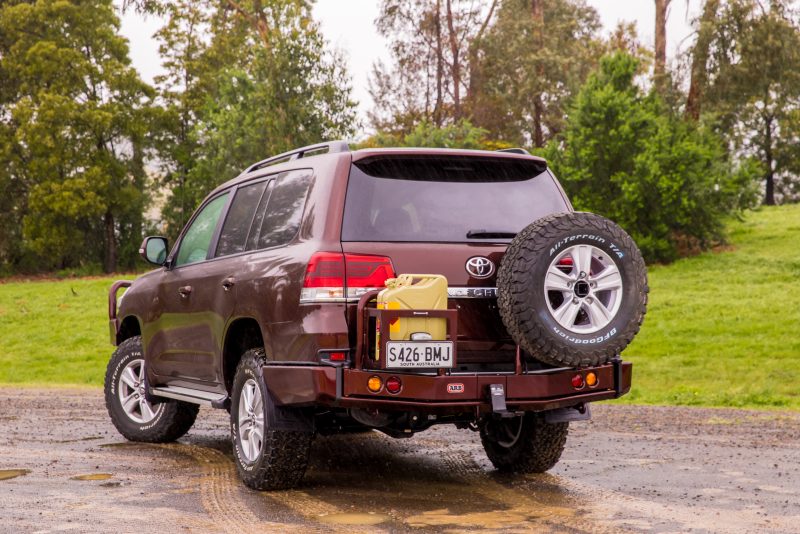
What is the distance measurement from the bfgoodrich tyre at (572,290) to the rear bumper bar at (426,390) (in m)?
0.24

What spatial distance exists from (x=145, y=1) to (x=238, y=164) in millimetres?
6626

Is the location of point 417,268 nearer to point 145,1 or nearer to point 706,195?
point 706,195

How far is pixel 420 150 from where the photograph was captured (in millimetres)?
6281

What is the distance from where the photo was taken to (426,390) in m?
5.65

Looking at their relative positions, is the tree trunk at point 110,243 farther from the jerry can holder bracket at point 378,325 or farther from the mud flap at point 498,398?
the mud flap at point 498,398

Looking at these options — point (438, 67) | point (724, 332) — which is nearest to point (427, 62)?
point (438, 67)

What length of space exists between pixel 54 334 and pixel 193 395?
72.3 feet

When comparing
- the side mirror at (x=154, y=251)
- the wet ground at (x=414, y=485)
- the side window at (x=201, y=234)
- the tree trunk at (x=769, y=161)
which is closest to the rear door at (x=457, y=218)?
the wet ground at (x=414, y=485)

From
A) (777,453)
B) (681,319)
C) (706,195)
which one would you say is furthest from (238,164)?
(777,453)

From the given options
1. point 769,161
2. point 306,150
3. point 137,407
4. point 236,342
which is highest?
point 769,161

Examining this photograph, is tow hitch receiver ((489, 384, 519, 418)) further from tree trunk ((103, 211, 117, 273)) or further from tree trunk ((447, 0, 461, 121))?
tree trunk ((103, 211, 117, 273))

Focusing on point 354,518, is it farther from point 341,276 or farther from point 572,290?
point 572,290

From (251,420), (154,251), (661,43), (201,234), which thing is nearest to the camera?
(251,420)

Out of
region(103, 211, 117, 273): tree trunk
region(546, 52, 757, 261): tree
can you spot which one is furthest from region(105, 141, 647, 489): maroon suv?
region(103, 211, 117, 273): tree trunk
